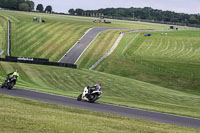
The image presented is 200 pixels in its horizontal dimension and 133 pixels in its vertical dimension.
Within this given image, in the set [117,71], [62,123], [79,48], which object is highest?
[62,123]

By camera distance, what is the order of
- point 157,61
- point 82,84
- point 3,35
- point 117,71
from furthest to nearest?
1. point 3,35
2. point 157,61
3. point 117,71
4. point 82,84

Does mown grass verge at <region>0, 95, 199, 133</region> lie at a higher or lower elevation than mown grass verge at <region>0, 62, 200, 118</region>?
higher

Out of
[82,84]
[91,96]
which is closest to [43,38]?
[82,84]

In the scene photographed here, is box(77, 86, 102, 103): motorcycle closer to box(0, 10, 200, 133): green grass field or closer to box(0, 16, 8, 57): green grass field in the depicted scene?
box(0, 10, 200, 133): green grass field

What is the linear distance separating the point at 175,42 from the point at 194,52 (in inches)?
648

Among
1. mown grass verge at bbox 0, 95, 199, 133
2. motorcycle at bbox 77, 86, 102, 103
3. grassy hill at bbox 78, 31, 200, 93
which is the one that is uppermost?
mown grass verge at bbox 0, 95, 199, 133

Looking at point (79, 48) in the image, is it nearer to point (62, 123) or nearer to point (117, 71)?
point (117, 71)

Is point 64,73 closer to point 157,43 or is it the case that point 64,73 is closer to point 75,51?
point 75,51

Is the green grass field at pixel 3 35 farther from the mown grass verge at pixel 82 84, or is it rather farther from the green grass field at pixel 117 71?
the mown grass verge at pixel 82 84

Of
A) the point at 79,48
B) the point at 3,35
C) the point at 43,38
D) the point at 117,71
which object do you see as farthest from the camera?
the point at 3,35

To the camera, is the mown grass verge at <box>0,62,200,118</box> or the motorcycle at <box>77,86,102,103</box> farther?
the mown grass verge at <box>0,62,200,118</box>

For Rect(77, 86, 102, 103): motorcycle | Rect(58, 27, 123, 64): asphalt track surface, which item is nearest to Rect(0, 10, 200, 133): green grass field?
Rect(58, 27, 123, 64): asphalt track surface

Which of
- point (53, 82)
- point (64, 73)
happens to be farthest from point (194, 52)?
point (53, 82)

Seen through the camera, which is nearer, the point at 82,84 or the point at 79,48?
the point at 82,84
